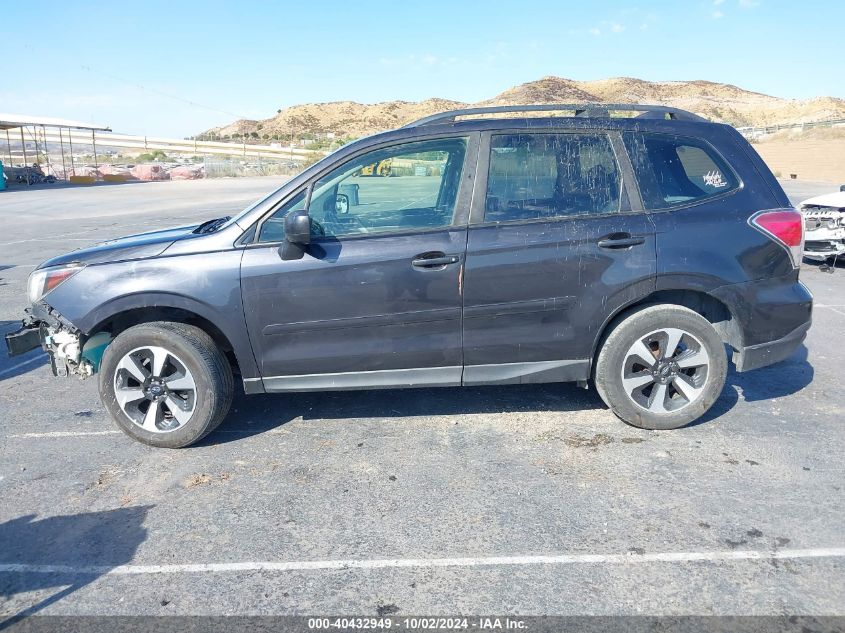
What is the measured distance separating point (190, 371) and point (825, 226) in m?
9.28

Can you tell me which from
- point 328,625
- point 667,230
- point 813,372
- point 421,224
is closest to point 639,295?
point 667,230

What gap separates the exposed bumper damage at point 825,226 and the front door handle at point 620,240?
669 centimetres

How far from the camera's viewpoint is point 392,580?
292cm

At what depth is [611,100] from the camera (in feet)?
282

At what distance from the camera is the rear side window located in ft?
13.8

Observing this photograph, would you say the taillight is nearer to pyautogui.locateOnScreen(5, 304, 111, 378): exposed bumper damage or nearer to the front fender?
the front fender

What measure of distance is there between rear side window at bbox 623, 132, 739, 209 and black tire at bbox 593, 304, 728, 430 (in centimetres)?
71

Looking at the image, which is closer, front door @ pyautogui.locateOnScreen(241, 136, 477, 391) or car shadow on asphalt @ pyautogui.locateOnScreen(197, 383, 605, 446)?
front door @ pyautogui.locateOnScreen(241, 136, 477, 391)

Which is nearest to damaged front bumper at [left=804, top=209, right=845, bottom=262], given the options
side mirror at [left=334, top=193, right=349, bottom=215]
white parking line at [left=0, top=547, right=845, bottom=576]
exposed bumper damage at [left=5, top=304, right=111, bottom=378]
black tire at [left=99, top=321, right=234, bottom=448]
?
white parking line at [left=0, top=547, right=845, bottom=576]

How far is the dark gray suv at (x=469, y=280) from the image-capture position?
404 cm

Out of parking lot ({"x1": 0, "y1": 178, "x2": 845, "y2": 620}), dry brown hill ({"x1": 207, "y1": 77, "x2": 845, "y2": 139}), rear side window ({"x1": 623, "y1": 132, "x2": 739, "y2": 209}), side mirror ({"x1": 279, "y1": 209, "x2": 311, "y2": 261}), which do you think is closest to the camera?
parking lot ({"x1": 0, "y1": 178, "x2": 845, "y2": 620})

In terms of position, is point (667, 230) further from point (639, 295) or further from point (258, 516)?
point (258, 516)

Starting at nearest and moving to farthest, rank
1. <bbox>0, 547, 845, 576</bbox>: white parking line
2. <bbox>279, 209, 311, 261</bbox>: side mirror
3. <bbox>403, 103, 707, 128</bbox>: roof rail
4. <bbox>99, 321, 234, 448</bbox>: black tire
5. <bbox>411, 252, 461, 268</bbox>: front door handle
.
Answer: <bbox>0, 547, 845, 576</bbox>: white parking line → <bbox>279, 209, 311, 261</bbox>: side mirror → <bbox>411, 252, 461, 268</bbox>: front door handle → <bbox>99, 321, 234, 448</bbox>: black tire → <bbox>403, 103, 707, 128</bbox>: roof rail

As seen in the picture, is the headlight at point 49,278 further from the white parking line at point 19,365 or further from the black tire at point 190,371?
the white parking line at point 19,365
